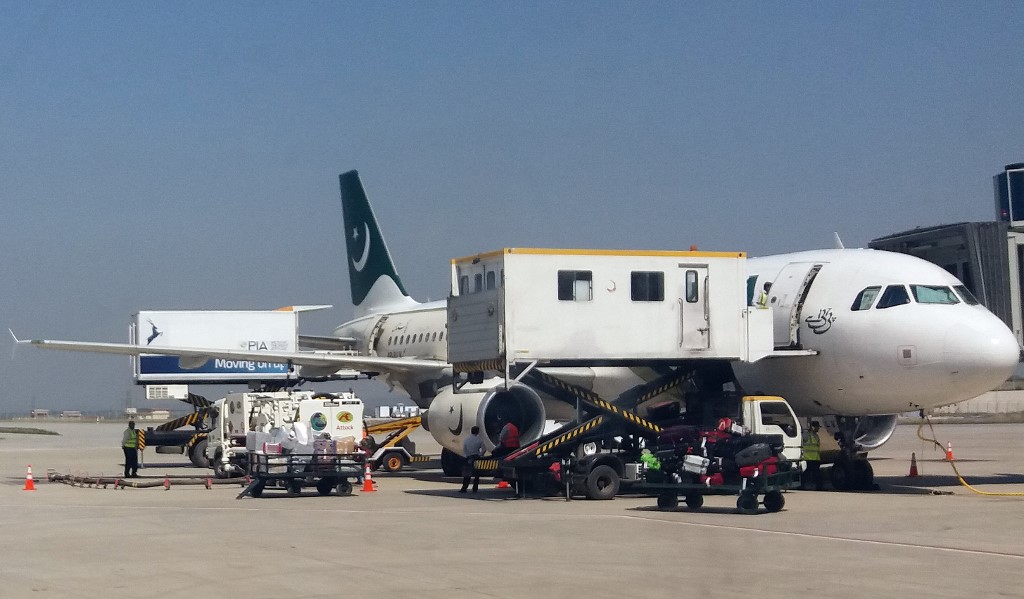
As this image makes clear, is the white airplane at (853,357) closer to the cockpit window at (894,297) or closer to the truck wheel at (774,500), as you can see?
the cockpit window at (894,297)

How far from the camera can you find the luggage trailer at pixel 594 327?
67.0 ft

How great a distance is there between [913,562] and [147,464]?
29.5m

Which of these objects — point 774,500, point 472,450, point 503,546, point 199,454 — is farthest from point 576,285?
point 199,454

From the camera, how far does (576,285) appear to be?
68.6 feet

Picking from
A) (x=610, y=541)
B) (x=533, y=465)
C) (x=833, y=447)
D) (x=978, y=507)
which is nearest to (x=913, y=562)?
(x=610, y=541)

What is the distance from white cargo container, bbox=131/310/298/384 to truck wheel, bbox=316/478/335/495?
1464 centimetres

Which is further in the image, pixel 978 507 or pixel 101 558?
pixel 978 507

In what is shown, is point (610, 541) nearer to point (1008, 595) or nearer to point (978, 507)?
point (1008, 595)

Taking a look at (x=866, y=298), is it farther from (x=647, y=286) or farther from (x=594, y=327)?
(x=594, y=327)

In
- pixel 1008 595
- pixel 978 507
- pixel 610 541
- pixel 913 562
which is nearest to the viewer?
pixel 1008 595

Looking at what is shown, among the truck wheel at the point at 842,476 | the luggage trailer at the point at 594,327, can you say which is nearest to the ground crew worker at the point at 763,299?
the luggage trailer at the point at 594,327

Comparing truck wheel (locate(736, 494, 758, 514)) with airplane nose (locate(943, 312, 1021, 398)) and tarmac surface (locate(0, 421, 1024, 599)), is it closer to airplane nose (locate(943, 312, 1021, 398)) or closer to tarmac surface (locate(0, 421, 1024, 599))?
tarmac surface (locate(0, 421, 1024, 599))

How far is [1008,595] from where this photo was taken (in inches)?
395

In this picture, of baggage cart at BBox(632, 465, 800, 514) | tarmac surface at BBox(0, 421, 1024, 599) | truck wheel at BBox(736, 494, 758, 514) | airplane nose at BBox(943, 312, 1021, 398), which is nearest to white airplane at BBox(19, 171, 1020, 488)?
airplane nose at BBox(943, 312, 1021, 398)
